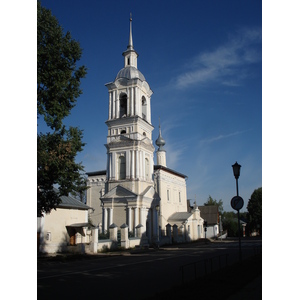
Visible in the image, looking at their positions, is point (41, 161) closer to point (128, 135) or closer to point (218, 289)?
point (218, 289)

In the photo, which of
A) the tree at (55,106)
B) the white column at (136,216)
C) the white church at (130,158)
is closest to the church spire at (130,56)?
the white church at (130,158)

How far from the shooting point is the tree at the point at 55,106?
13219 millimetres

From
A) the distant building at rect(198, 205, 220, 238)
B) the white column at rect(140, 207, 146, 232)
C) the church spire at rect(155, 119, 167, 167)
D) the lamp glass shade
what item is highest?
the church spire at rect(155, 119, 167, 167)

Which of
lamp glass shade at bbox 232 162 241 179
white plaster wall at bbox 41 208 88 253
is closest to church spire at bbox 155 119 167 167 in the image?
white plaster wall at bbox 41 208 88 253

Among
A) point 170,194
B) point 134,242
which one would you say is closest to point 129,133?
point 134,242

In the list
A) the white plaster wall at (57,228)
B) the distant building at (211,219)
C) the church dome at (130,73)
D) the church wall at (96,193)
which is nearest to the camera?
the white plaster wall at (57,228)

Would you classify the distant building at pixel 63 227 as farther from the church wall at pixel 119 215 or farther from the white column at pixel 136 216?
the white column at pixel 136 216

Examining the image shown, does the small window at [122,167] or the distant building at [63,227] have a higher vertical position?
the small window at [122,167]

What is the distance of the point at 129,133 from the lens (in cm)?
3381

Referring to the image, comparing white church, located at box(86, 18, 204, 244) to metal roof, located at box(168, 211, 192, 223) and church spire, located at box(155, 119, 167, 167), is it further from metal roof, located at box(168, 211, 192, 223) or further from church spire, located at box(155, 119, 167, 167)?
church spire, located at box(155, 119, 167, 167)

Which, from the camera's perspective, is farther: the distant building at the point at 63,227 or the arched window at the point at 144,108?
the arched window at the point at 144,108

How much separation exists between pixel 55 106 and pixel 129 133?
1982cm

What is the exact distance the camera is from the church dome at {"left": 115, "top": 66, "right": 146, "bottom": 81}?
35.5 meters
